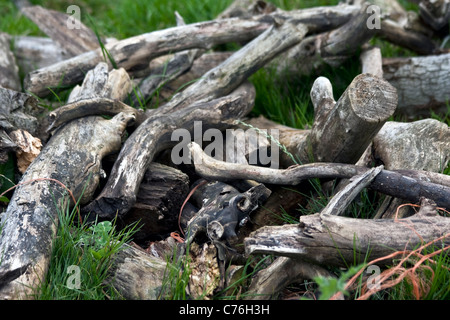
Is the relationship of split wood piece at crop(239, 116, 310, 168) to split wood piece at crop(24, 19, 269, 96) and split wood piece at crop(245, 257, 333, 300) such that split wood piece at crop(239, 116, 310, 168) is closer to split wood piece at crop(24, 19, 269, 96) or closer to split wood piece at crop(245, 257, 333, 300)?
split wood piece at crop(245, 257, 333, 300)

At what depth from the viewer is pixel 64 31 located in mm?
4574

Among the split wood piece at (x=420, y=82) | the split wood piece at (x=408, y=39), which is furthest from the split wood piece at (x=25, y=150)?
the split wood piece at (x=408, y=39)

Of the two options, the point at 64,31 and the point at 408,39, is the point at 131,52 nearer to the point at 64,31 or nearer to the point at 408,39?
the point at 64,31

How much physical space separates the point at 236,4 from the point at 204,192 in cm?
291

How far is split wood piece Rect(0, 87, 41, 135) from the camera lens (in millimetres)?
3104

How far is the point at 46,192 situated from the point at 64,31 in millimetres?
2363

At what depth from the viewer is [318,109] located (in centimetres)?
312

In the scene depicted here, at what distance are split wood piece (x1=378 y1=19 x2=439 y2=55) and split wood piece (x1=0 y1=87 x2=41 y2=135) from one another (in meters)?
3.22

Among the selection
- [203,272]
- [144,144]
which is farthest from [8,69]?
[203,272]

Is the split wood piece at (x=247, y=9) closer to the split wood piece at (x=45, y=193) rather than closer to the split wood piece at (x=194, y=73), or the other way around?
the split wood piece at (x=194, y=73)

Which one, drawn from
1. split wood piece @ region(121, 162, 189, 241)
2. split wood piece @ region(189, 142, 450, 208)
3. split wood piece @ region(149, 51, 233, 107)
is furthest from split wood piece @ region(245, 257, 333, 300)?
split wood piece @ region(149, 51, 233, 107)

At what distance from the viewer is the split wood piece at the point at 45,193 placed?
7.61 ft

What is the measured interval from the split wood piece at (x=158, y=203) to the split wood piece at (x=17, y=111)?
86 centimetres

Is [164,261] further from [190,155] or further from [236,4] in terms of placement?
[236,4]
